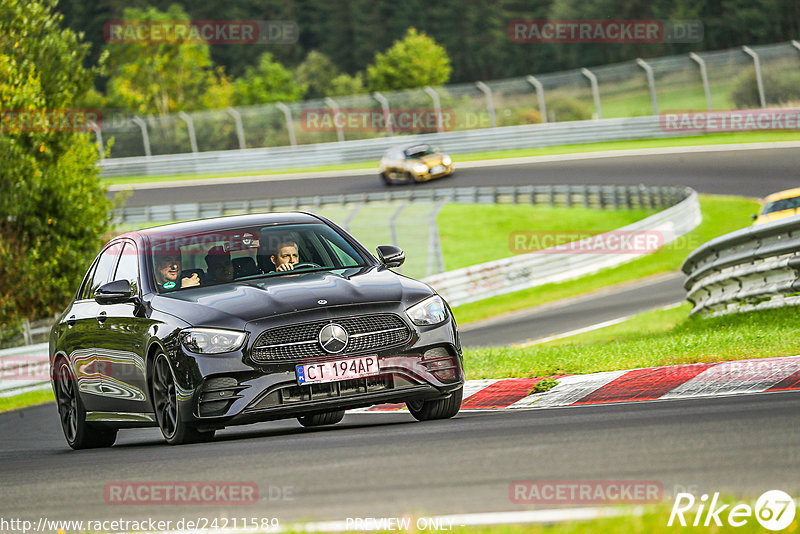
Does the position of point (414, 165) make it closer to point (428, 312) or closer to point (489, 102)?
point (489, 102)

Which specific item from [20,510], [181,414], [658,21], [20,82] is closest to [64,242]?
[20,82]

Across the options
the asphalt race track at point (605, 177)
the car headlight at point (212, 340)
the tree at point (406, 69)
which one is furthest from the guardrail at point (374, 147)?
the car headlight at point (212, 340)

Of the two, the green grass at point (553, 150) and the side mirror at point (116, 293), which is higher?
the side mirror at point (116, 293)

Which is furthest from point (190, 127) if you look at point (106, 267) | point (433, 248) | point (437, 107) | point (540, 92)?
point (106, 267)

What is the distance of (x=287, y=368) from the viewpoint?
7828 mm

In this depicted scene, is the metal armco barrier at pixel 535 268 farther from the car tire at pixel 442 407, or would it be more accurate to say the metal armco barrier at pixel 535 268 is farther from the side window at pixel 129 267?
the car tire at pixel 442 407

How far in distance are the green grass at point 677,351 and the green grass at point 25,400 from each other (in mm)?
7993

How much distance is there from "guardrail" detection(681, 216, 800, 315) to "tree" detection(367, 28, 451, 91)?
63.5 m

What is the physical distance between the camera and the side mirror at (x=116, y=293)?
8.88 meters

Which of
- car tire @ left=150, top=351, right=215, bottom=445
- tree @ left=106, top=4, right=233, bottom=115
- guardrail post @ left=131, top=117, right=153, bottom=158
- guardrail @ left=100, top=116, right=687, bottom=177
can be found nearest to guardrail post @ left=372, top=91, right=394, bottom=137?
guardrail @ left=100, top=116, right=687, bottom=177

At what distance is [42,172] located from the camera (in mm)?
25641

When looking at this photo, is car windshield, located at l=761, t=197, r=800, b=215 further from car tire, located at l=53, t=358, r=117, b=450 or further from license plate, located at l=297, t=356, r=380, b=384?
license plate, located at l=297, t=356, r=380, b=384

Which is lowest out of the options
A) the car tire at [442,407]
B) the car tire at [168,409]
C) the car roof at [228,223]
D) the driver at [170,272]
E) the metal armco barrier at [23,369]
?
the metal armco barrier at [23,369]

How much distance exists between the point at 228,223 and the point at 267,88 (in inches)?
3129
